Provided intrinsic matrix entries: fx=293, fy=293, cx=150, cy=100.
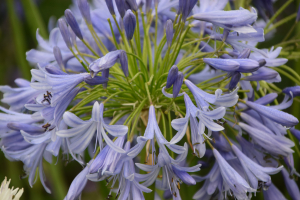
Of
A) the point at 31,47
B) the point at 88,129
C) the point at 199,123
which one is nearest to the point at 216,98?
the point at 199,123

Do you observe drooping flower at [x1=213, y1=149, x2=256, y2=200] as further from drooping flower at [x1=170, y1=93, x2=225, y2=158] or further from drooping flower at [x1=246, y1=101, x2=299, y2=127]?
drooping flower at [x1=246, y1=101, x2=299, y2=127]

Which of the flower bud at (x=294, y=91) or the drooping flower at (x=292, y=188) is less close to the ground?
the flower bud at (x=294, y=91)

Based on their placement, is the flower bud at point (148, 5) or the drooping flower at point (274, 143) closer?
the drooping flower at point (274, 143)

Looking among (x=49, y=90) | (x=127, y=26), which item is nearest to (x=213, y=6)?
(x=127, y=26)

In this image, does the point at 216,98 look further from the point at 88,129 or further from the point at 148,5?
the point at 148,5

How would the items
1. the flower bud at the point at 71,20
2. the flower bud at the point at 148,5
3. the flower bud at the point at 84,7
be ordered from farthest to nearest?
the flower bud at the point at 148,5
the flower bud at the point at 84,7
the flower bud at the point at 71,20

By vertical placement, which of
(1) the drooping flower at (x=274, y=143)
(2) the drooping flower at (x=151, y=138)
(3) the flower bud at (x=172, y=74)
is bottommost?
(1) the drooping flower at (x=274, y=143)

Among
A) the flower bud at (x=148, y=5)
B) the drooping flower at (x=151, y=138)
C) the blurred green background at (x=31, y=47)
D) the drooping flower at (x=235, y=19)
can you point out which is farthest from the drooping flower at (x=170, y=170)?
the flower bud at (x=148, y=5)

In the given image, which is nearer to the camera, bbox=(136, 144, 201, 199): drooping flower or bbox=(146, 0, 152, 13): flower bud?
bbox=(136, 144, 201, 199): drooping flower

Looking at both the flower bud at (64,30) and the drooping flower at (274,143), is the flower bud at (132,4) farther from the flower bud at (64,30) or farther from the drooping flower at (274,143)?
the drooping flower at (274,143)

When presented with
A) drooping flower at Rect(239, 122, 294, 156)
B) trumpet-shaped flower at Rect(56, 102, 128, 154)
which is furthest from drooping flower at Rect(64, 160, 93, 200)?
drooping flower at Rect(239, 122, 294, 156)
